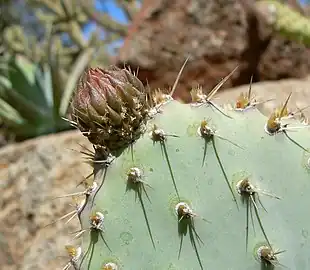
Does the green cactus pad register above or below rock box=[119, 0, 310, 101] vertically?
above

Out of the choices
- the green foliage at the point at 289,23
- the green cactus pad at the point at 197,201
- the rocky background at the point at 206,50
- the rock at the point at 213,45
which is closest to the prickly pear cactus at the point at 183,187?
the green cactus pad at the point at 197,201

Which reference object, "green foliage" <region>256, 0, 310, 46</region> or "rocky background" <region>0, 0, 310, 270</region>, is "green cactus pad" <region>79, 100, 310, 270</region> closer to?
"green foliage" <region>256, 0, 310, 46</region>

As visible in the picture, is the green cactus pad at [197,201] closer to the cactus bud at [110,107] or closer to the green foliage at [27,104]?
the cactus bud at [110,107]

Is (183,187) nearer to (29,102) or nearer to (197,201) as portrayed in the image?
(197,201)

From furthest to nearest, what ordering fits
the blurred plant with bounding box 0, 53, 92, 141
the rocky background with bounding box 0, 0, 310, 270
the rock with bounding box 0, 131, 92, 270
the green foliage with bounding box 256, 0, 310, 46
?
the blurred plant with bounding box 0, 53, 92, 141, the rocky background with bounding box 0, 0, 310, 270, the rock with bounding box 0, 131, 92, 270, the green foliage with bounding box 256, 0, 310, 46

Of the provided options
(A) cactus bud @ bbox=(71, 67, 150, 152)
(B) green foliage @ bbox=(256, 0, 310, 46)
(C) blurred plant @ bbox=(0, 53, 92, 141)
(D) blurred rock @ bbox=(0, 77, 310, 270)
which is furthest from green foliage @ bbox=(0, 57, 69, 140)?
(A) cactus bud @ bbox=(71, 67, 150, 152)

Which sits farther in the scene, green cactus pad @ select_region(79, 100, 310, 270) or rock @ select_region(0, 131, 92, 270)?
rock @ select_region(0, 131, 92, 270)

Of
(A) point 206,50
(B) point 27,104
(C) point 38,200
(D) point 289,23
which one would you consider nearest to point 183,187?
(D) point 289,23

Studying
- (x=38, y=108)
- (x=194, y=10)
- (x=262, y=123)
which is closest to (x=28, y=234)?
(x=38, y=108)
